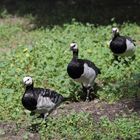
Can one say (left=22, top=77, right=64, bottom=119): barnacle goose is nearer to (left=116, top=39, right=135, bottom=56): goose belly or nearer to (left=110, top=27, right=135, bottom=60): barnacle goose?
(left=110, top=27, right=135, bottom=60): barnacle goose

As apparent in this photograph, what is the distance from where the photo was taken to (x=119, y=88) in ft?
32.0

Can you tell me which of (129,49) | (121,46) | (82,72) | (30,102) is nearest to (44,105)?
(30,102)

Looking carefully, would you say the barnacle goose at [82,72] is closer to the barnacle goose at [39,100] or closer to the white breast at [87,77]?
the white breast at [87,77]

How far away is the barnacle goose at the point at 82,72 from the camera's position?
30.3 ft

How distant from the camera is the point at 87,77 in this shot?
9.34m

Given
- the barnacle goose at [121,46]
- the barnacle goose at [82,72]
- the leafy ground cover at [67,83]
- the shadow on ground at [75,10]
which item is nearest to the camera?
the leafy ground cover at [67,83]

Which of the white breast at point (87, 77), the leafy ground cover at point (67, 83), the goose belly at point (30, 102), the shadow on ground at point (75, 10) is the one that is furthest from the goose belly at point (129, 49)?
the shadow on ground at point (75, 10)

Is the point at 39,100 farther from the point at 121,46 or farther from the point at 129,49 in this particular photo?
the point at 129,49

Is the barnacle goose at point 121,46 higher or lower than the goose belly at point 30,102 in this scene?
higher

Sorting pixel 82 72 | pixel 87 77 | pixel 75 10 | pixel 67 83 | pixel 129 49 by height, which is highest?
pixel 75 10

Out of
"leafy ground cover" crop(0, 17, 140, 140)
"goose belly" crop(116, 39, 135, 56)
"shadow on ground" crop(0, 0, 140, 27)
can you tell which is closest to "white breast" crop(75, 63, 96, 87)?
"leafy ground cover" crop(0, 17, 140, 140)

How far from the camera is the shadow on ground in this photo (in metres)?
16.8

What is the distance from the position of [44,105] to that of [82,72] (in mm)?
1459

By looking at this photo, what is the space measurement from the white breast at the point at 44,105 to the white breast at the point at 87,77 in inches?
52.5
